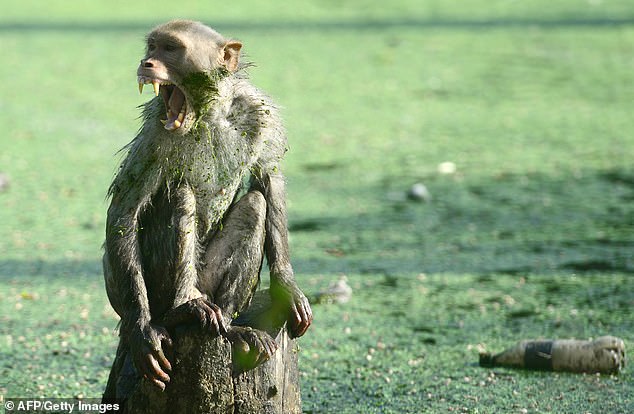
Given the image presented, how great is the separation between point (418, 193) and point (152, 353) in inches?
132

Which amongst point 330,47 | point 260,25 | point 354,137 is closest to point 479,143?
point 354,137

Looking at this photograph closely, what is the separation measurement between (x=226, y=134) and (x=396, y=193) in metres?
3.00

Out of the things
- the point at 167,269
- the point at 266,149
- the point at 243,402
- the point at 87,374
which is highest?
the point at 266,149

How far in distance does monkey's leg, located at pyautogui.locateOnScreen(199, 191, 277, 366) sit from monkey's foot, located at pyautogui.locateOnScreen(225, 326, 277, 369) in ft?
0.64

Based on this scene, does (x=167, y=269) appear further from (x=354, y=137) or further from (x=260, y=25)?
(x=260, y=25)

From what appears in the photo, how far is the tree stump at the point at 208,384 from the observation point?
3.02 meters

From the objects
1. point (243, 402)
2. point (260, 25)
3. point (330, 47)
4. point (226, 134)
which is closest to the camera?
point (243, 402)

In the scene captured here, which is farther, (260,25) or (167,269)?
(260,25)

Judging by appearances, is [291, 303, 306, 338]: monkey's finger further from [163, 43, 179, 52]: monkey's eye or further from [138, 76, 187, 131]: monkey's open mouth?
[163, 43, 179, 52]: monkey's eye

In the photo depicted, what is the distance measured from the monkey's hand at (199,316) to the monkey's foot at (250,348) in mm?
52

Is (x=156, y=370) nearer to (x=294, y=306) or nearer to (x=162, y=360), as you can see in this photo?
(x=162, y=360)

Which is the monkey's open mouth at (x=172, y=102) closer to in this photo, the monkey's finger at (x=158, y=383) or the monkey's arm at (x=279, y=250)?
the monkey's arm at (x=279, y=250)

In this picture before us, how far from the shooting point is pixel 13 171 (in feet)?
21.3

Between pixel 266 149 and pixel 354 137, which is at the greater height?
pixel 266 149
